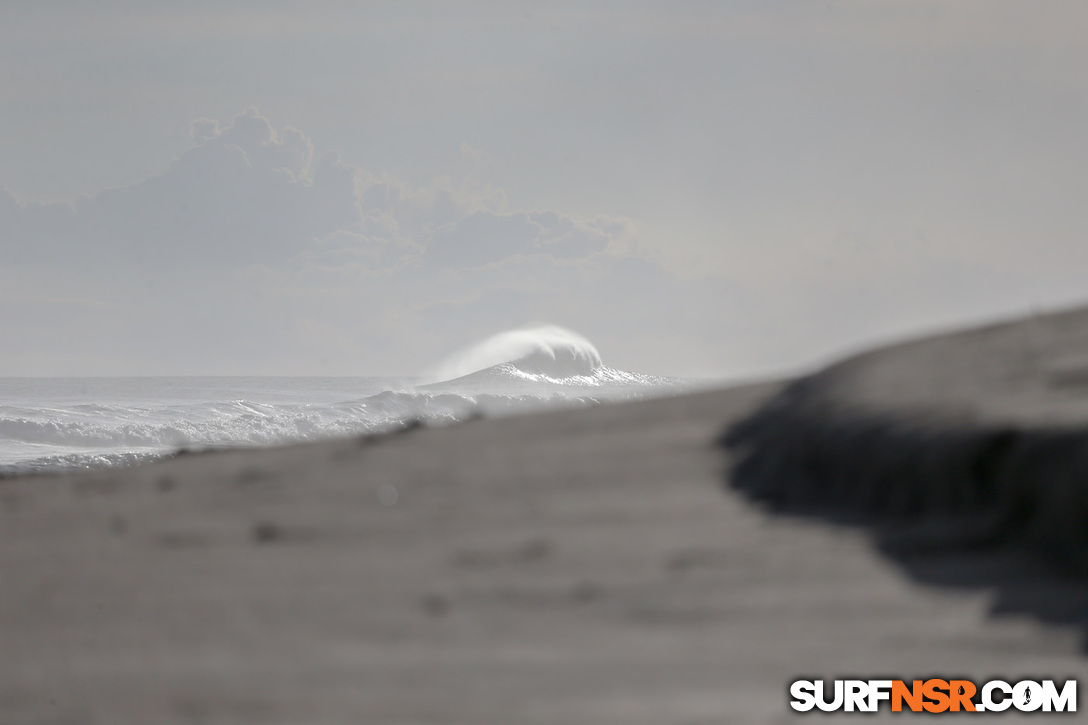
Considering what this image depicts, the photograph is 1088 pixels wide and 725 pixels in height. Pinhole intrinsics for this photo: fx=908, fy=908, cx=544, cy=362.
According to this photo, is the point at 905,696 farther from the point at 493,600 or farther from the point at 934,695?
the point at 493,600

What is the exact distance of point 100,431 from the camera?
21188 mm

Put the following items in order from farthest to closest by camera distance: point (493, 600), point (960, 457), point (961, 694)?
point (960, 457) → point (493, 600) → point (961, 694)

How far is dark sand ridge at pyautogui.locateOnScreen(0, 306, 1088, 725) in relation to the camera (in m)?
1.30

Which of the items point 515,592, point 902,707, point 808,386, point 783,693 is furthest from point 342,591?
point 808,386

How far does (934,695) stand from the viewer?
1271mm

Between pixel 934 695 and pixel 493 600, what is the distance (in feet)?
2.45

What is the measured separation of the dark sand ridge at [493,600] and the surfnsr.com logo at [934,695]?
1.1 inches

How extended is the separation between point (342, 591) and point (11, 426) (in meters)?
22.2

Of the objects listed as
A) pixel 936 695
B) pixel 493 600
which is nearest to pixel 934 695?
pixel 936 695

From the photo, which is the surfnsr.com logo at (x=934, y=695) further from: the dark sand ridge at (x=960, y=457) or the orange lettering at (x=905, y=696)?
the dark sand ridge at (x=960, y=457)

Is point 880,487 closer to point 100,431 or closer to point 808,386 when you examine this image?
point 808,386

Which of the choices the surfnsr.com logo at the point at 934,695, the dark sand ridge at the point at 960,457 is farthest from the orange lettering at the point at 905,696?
the dark sand ridge at the point at 960,457

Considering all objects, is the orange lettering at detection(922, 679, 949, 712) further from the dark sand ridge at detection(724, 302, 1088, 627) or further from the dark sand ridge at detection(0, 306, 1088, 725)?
the dark sand ridge at detection(724, 302, 1088, 627)

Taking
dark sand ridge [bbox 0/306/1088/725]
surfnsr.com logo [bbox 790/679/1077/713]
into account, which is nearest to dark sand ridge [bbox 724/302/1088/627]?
dark sand ridge [bbox 0/306/1088/725]
